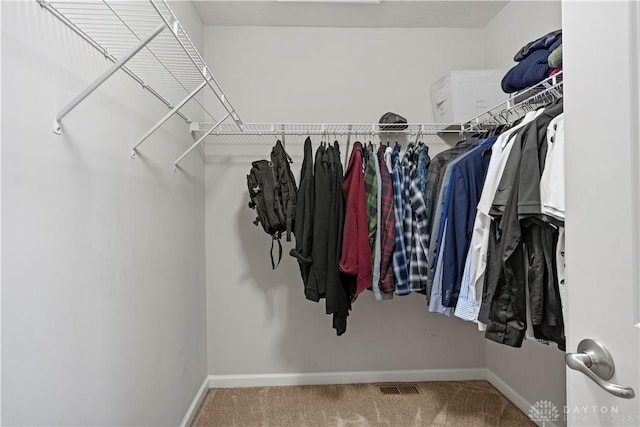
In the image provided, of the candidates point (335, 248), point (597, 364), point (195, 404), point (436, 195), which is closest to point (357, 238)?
point (335, 248)

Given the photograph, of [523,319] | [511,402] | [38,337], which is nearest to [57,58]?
[38,337]

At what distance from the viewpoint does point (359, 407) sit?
2.08 m

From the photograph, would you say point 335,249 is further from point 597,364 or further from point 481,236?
point 597,364

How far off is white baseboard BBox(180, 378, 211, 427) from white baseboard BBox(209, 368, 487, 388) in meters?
0.09

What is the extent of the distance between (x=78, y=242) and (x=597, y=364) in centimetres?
126

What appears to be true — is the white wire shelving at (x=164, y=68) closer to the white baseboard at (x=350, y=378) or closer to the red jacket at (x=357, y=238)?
the red jacket at (x=357, y=238)

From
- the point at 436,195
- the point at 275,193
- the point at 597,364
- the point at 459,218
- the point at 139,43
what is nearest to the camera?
the point at 597,364

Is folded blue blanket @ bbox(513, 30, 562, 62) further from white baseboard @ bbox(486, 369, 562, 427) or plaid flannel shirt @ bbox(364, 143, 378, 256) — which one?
white baseboard @ bbox(486, 369, 562, 427)

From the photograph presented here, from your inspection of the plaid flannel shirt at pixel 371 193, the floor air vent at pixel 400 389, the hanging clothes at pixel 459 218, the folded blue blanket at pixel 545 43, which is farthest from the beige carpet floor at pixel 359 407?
the folded blue blanket at pixel 545 43

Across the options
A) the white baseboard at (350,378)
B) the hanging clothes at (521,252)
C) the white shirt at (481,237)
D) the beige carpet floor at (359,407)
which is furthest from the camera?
the white baseboard at (350,378)

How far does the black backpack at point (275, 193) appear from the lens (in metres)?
1.95

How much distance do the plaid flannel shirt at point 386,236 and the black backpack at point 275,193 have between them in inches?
19.7

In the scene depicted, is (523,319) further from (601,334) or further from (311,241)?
(311,241)

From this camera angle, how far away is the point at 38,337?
814 mm
